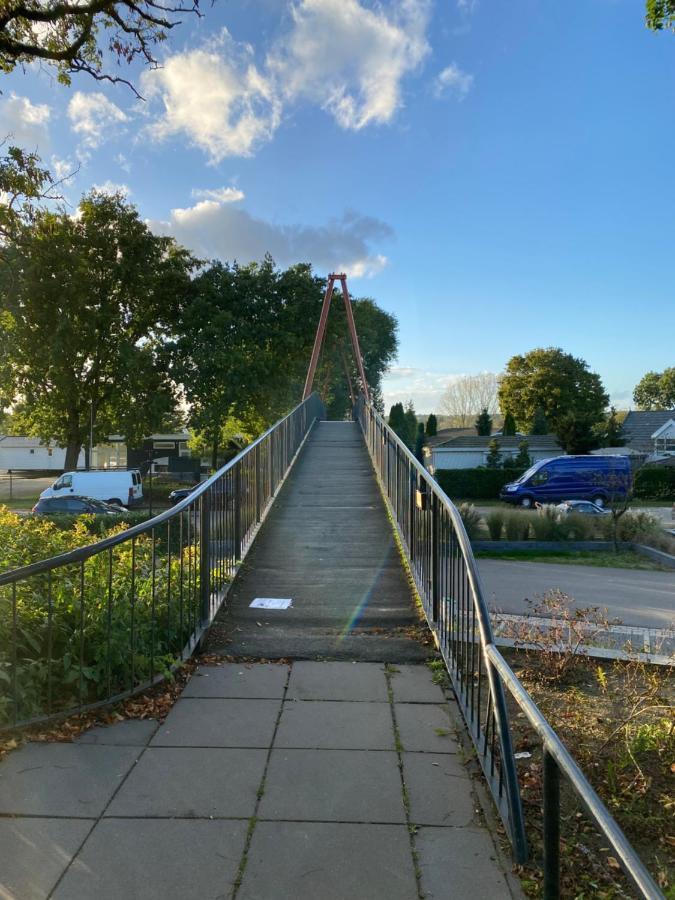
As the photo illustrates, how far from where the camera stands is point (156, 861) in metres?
2.28

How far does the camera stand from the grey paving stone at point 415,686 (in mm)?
3725

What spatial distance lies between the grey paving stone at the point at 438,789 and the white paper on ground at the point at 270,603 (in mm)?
2464

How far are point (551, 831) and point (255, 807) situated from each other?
1.19 metres

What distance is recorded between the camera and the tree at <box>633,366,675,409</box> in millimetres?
74500

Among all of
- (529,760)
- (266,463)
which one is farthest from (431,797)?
(266,463)

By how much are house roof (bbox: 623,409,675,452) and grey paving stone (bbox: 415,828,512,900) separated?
48.3m

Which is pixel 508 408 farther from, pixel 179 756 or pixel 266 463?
pixel 179 756

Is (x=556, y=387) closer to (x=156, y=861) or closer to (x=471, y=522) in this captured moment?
(x=471, y=522)

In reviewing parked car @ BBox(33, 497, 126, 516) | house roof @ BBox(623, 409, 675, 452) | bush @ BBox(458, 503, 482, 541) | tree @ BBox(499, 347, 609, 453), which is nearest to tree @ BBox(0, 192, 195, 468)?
parked car @ BBox(33, 497, 126, 516)

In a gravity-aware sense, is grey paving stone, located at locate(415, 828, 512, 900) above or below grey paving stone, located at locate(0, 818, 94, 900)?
below

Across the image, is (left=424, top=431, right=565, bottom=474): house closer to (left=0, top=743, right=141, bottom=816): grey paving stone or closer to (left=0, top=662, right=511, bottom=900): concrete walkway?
(left=0, top=662, right=511, bottom=900): concrete walkway

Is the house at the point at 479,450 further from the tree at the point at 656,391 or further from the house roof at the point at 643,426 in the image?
the tree at the point at 656,391

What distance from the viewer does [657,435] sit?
47.6m

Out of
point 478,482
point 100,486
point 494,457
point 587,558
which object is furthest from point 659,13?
point 494,457
